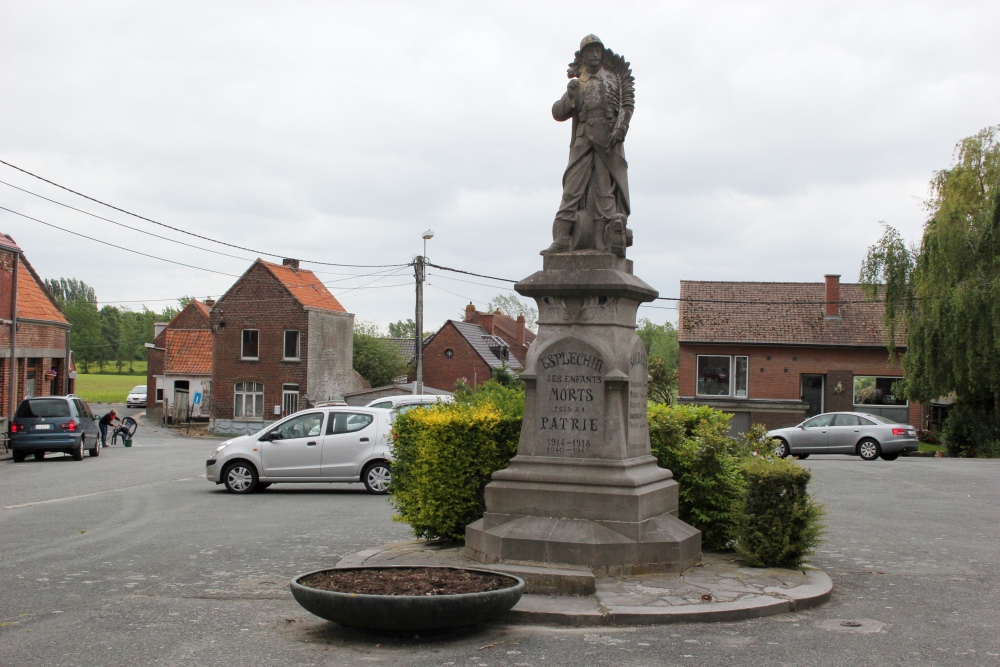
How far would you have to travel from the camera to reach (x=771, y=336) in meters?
42.7

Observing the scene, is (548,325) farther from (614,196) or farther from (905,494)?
(905,494)

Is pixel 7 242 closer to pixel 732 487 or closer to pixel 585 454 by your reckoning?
pixel 585 454

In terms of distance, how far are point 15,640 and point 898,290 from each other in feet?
101

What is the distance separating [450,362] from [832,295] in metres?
23.8

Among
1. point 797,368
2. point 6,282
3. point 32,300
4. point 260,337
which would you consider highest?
point 6,282

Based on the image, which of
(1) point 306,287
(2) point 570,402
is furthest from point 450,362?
(2) point 570,402

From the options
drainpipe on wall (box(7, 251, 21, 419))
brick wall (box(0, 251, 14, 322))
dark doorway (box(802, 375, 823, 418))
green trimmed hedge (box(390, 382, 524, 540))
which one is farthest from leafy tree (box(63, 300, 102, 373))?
green trimmed hedge (box(390, 382, 524, 540))

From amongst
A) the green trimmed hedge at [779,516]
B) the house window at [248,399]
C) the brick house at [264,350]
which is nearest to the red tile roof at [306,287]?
the brick house at [264,350]

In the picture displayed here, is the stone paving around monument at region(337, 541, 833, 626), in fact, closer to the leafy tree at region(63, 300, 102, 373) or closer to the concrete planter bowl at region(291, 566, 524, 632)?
the concrete planter bowl at region(291, 566, 524, 632)

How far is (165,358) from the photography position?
63.1m

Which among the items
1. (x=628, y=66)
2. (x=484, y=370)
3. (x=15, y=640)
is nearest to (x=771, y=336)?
(x=484, y=370)

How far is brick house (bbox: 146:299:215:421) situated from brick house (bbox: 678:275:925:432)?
31.2 meters

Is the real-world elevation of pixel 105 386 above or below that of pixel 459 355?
below

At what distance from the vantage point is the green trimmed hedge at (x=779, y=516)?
8.16 meters
